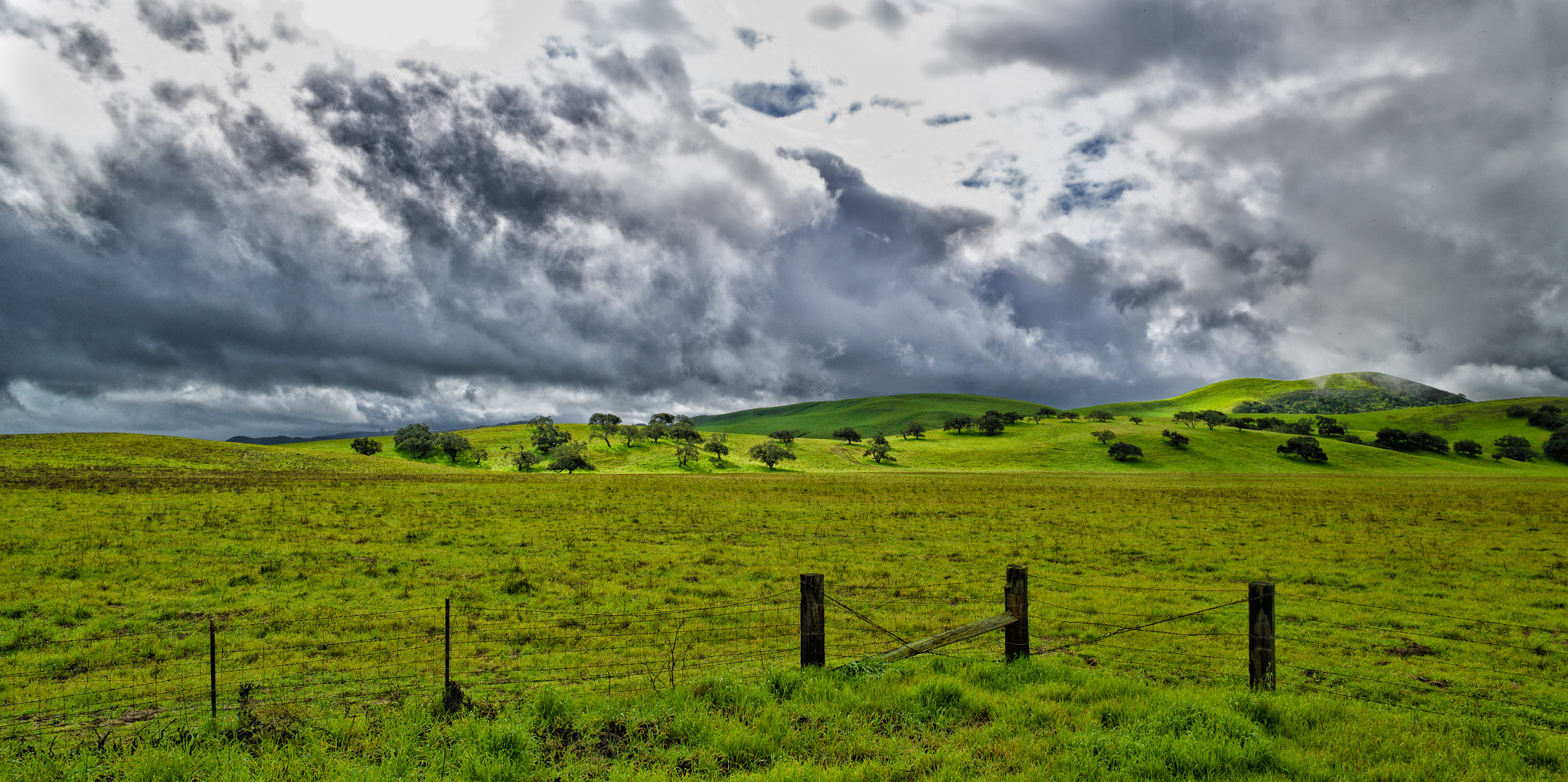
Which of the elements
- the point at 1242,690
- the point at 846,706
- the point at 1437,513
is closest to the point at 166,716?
the point at 846,706

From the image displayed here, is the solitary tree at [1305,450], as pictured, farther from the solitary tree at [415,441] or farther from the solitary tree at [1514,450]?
the solitary tree at [415,441]

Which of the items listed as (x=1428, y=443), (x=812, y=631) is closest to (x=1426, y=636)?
(x=812, y=631)

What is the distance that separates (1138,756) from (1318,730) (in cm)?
289

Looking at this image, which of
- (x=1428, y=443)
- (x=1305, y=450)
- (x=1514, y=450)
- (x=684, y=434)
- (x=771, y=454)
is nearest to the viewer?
(x=771, y=454)

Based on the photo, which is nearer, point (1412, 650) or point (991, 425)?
point (1412, 650)

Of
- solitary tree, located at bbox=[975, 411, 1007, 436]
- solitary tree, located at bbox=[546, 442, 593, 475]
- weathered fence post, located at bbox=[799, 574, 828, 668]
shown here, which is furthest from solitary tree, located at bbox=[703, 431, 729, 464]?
weathered fence post, located at bbox=[799, 574, 828, 668]

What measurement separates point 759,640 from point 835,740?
21.7 feet

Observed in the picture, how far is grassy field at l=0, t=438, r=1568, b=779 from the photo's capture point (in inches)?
280

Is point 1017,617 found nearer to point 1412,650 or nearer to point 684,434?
point 1412,650

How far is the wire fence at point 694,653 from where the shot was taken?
10.2 metres

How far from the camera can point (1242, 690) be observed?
8812mm

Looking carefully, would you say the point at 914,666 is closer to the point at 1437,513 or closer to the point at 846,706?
the point at 846,706

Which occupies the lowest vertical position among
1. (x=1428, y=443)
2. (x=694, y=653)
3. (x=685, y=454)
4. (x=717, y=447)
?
(x=685, y=454)

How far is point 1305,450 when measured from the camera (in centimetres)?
10944
